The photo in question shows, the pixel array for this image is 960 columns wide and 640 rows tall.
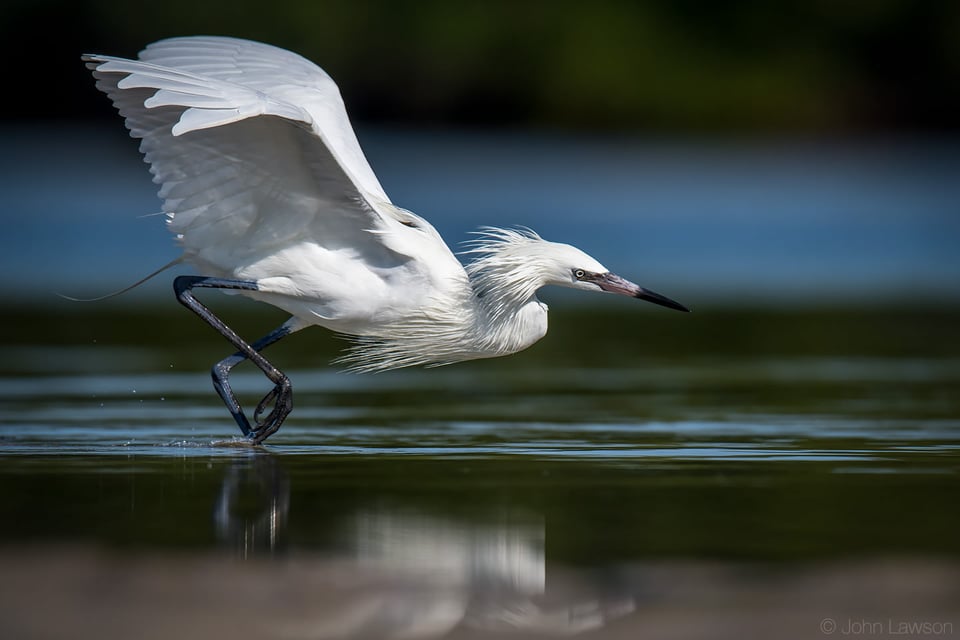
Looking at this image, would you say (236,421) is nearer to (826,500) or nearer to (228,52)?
(228,52)

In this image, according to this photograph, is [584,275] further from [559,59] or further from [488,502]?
[559,59]

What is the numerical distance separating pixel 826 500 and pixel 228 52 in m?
4.36

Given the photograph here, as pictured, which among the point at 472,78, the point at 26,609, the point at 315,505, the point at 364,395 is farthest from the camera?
the point at 472,78

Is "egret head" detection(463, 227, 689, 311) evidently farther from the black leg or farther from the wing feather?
the black leg

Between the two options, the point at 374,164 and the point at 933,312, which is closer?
the point at 933,312

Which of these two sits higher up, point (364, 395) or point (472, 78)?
point (472, 78)

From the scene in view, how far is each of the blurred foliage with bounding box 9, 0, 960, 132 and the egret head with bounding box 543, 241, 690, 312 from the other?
28.2 meters

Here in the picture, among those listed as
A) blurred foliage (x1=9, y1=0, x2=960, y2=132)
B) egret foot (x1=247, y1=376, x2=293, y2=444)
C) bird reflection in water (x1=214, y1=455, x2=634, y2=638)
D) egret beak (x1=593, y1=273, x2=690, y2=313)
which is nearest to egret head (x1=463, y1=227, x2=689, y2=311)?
egret beak (x1=593, y1=273, x2=690, y2=313)

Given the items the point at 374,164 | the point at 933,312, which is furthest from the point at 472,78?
the point at 933,312

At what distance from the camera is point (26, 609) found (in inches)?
185

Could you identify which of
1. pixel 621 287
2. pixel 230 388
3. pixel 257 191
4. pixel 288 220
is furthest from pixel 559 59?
pixel 257 191

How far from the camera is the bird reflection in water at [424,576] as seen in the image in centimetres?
465

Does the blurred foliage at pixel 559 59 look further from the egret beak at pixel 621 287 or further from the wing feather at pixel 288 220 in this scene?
the egret beak at pixel 621 287

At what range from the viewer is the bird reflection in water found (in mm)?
4648
